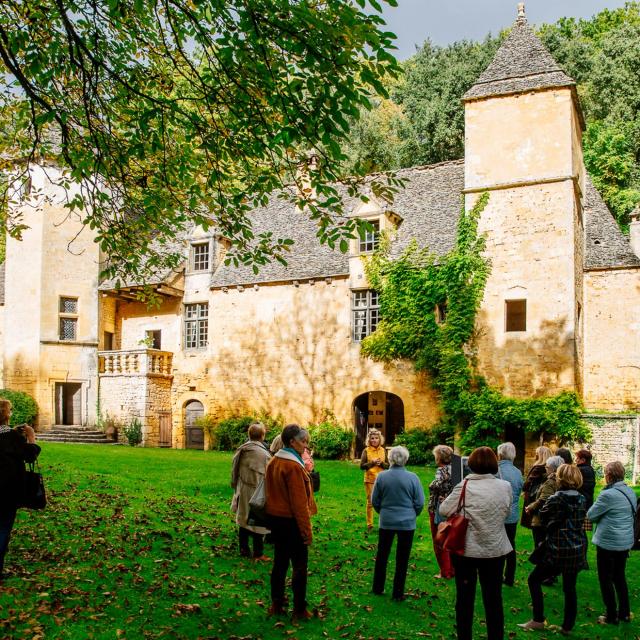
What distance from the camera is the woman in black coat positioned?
6539 mm

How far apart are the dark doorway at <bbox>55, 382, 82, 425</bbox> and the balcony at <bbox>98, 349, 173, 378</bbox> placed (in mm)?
1221

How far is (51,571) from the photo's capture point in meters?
7.73

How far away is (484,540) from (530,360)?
A: 50.4 ft

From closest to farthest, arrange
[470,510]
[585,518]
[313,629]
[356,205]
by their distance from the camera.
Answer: [470,510] < [313,629] < [585,518] < [356,205]

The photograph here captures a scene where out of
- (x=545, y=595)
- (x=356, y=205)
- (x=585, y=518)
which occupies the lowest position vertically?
(x=545, y=595)

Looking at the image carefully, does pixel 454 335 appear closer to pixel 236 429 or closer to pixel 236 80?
pixel 236 429

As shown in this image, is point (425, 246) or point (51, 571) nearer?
point (51, 571)

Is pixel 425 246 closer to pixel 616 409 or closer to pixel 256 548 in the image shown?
pixel 616 409

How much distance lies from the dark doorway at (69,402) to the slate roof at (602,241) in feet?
61.4

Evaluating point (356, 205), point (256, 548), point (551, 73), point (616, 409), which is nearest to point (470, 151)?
point (551, 73)

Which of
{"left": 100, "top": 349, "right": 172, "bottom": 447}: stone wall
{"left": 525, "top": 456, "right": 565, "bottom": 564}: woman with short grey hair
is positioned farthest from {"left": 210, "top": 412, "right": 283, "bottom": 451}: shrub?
{"left": 525, "top": 456, "right": 565, "bottom": 564}: woman with short grey hair

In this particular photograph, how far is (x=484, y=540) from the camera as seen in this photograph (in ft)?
18.5

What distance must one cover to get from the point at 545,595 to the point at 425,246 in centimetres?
1540

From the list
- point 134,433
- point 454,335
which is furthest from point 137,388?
point 454,335
